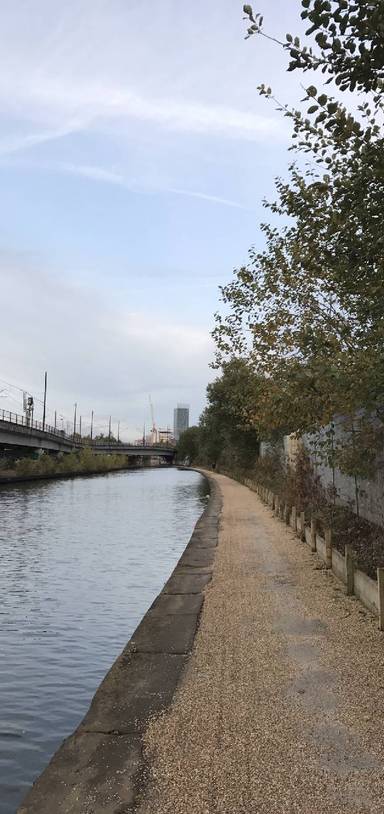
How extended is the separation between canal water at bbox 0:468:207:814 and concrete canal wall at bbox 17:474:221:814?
0.59m

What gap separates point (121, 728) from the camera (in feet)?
16.6

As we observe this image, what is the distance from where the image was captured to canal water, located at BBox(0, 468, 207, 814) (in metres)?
6.14

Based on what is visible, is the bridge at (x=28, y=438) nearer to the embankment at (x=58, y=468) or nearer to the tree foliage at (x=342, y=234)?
the embankment at (x=58, y=468)

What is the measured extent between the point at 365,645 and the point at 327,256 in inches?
168

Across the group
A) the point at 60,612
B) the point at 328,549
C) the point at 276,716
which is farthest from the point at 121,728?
the point at 328,549

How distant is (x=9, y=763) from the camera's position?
18.0ft

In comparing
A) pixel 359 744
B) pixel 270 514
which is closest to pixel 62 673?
pixel 359 744

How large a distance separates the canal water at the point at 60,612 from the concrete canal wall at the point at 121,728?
0.59 m

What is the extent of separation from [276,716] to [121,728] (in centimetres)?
122

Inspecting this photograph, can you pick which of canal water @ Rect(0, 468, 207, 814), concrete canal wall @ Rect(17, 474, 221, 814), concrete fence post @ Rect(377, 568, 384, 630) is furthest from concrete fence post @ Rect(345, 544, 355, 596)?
canal water @ Rect(0, 468, 207, 814)

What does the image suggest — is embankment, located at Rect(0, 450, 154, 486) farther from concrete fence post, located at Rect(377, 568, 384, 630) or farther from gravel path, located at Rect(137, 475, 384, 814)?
concrete fence post, located at Rect(377, 568, 384, 630)

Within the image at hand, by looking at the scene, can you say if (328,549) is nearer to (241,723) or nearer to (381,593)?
(381,593)

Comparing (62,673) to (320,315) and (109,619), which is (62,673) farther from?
(320,315)

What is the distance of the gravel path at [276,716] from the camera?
12.8 feet
